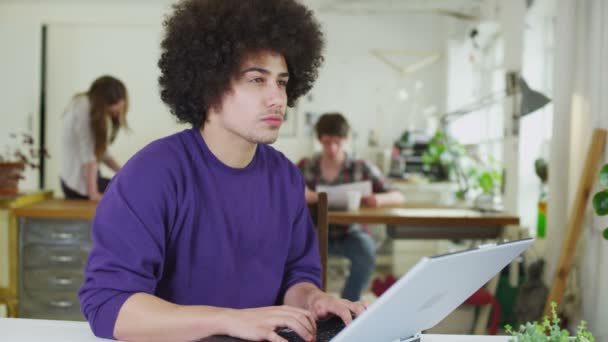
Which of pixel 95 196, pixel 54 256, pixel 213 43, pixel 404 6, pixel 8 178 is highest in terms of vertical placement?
pixel 404 6

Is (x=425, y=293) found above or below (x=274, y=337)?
above

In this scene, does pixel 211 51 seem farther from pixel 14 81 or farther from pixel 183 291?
pixel 14 81

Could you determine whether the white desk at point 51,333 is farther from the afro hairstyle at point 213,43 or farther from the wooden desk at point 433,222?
the wooden desk at point 433,222

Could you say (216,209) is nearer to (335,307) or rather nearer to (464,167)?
(335,307)

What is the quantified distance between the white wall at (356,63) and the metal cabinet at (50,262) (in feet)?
13.0

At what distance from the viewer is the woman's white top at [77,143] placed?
148 inches

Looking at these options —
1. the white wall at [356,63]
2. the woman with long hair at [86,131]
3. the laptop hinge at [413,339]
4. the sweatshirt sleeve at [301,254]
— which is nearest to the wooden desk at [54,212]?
the woman with long hair at [86,131]

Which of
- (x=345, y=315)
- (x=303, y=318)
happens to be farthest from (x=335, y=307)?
(x=303, y=318)

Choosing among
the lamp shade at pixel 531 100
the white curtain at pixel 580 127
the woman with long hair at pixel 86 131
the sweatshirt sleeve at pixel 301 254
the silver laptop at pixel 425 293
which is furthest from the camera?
the woman with long hair at pixel 86 131

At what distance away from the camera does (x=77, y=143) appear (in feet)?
12.5

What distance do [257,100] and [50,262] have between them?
7.12 feet

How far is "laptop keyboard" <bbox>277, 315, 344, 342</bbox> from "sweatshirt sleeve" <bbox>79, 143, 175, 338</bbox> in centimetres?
26

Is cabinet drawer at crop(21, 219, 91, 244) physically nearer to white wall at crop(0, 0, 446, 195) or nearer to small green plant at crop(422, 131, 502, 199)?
small green plant at crop(422, 131, 502, 199)

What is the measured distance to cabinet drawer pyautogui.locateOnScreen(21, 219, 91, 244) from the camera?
3.10 m
